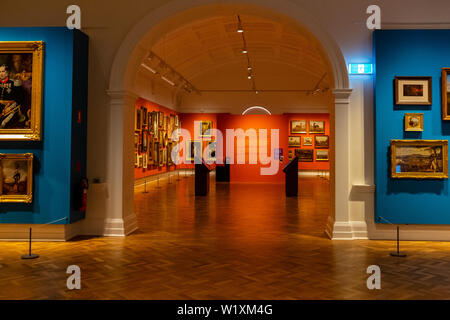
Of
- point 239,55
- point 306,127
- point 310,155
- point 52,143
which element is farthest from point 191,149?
point 52,143

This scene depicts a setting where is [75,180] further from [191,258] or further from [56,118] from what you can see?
[191,258]

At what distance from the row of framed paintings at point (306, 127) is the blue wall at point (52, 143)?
1799cm

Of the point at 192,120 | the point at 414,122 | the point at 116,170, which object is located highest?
the point at 192,120

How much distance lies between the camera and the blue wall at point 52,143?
6387 millimetres

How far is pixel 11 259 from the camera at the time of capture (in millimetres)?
5270

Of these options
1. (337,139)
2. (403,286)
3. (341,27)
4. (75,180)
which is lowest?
(403,286)

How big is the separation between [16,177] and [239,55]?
54.8 feet

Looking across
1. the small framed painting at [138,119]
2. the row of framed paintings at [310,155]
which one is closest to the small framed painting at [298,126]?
the row of framed paintings at [310,155]

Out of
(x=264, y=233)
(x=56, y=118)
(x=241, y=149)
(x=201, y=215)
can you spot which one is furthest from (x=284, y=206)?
(x=241, y=149)

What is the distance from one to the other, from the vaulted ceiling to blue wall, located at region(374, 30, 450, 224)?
20.2ft

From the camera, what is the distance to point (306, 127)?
23.2m

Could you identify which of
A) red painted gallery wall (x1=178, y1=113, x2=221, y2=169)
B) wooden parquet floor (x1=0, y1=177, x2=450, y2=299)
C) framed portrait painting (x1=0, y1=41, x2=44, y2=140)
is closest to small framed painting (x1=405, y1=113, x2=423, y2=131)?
wooden parquet floor (x1=0, y1=177, x2=450, y2=299)

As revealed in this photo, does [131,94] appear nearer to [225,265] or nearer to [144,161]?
[225,265]

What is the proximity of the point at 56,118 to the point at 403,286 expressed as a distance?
5.63 m
